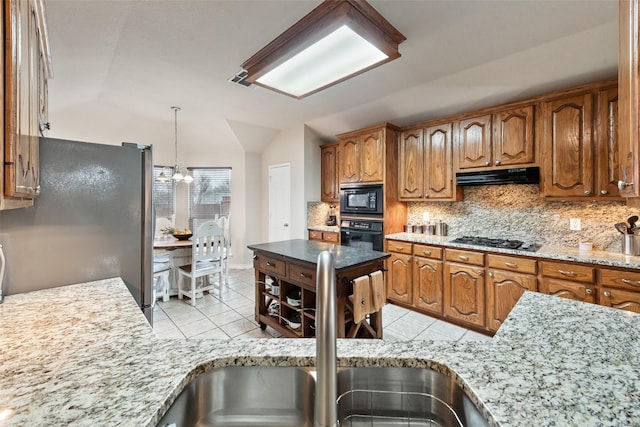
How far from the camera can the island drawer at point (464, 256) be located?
2.69 metres

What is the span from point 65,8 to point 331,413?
8.70 ft

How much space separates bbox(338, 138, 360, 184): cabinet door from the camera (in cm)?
385

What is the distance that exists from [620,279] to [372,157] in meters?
2.57

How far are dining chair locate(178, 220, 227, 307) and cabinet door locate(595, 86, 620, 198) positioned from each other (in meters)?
4.08

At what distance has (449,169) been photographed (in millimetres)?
3152

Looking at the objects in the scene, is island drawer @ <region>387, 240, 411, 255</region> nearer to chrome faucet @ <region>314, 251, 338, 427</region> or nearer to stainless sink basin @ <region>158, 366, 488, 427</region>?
stainless sink basin @ <region>158, 366, 488, 427</region>

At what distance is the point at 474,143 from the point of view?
296cm

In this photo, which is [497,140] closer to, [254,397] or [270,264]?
[270,264]

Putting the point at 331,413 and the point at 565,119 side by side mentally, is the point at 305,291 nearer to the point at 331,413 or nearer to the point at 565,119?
the point at 331,413

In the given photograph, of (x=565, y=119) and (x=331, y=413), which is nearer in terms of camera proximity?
(x=331, y=413)

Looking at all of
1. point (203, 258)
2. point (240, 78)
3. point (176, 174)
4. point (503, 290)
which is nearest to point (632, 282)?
point (503, 290)

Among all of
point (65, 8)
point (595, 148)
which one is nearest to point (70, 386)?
point (65, 8)

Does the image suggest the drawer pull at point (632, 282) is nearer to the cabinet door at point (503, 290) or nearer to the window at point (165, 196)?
the cabinet door at point (503, 290)

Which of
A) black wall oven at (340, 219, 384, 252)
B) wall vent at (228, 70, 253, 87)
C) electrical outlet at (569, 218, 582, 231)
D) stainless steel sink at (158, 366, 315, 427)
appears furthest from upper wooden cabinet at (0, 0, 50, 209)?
electrical outlet at (569, 218, 582, 231)
